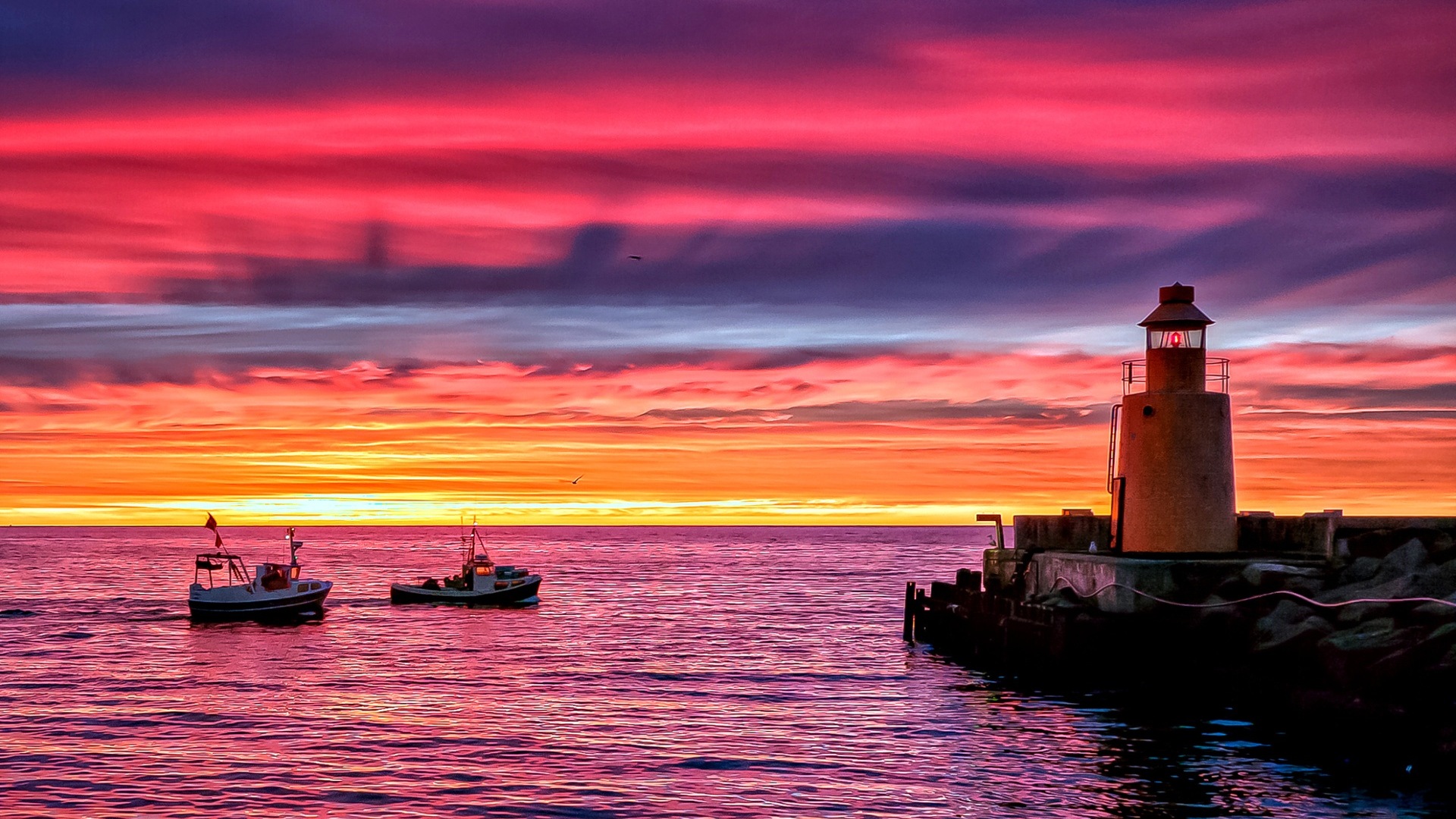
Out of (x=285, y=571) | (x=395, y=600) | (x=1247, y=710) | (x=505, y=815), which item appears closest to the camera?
(x=505, y=815)

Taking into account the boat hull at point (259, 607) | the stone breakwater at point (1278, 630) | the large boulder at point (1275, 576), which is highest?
the large boulder at point (1275, 576)

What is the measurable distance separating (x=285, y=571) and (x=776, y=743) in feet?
168

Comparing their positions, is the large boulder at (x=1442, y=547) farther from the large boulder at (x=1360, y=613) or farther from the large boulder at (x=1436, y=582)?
the large boulder at (x=1360, y=613)

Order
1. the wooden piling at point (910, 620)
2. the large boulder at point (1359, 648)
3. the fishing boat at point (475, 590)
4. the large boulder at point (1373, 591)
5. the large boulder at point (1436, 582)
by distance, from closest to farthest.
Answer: the large boulder at point (1359, 648) → the large boulder at point (1436, 582) → the large boulder at point (1373, 591) → the wooden piling at point (910, 620) → the fishing boat at point (475, 590)

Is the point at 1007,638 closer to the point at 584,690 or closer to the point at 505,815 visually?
the point at 584,690

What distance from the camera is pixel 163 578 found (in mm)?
124312

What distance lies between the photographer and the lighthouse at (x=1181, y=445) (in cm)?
3647

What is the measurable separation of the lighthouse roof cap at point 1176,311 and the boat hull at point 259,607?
2032 inches

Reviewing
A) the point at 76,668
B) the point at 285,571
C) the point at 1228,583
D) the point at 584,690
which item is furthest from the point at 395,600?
the point at 1228,583

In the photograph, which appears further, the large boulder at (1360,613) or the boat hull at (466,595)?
the boat hull at (466,595)

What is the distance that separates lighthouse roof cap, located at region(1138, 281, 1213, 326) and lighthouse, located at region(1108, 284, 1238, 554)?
0.9 inches

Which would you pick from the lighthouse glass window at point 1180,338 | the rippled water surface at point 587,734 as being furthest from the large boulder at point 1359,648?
the lighthouse glass window at point 1180,338

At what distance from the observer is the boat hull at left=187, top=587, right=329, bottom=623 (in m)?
70.0

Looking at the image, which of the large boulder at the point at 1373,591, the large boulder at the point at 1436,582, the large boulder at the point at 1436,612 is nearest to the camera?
the large boulder at the point at 1436,612
